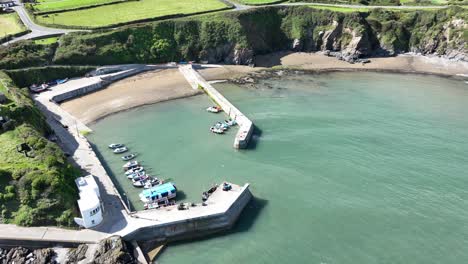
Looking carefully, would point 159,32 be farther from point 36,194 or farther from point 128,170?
point 36,194

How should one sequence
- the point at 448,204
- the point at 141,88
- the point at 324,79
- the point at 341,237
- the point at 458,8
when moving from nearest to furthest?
1. the point at 341,237
2. the point at 448,204
3. the point at 141,88
4. the point at 324,79
5. the point at 458,8

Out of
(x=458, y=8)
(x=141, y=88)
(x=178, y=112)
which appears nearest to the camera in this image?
(x=178, y=112)

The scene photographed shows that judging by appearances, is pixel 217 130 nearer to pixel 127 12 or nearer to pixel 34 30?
pixel 127 12

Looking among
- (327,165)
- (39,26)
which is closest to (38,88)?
(39,26)

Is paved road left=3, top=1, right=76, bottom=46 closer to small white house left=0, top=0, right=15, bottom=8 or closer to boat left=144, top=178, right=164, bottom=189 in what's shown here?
small white house left=0, top=0, right=15, bottom=8

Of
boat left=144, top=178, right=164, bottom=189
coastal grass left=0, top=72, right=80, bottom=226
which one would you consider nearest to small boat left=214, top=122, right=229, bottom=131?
boat left=144, top=178, right=164, bottom=189

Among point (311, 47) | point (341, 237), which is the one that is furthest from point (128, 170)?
point (311, 47)

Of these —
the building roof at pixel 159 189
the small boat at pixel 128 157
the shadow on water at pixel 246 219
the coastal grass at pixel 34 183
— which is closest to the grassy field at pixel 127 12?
the small boat at pixel 128 157
